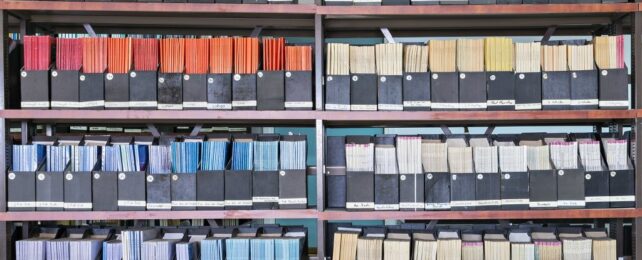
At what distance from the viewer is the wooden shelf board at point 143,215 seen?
7.67ft

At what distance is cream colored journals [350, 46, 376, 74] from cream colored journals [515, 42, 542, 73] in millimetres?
634

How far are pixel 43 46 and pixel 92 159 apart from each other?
52 centimetres

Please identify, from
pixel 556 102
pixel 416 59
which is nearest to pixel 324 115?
pixel 416 59

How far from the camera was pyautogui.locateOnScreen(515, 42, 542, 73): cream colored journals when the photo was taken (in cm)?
242

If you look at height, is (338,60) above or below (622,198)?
above

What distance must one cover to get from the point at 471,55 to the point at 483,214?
2.25ft

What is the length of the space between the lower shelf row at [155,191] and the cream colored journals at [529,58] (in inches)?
41.5

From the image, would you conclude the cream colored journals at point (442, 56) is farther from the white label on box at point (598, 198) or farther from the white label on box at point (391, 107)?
the white label on box at point (598, 198)

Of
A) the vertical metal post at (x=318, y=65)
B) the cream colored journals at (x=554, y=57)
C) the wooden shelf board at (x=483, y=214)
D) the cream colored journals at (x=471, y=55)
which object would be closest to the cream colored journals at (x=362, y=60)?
the vertical metal post at (x=318, y=65)

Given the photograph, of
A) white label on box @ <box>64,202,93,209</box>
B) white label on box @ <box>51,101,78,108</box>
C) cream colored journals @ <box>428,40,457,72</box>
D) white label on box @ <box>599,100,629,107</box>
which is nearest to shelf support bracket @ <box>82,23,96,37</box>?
white label on box @ <box>51,101,78,108</box>

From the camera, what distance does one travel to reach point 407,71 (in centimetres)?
244

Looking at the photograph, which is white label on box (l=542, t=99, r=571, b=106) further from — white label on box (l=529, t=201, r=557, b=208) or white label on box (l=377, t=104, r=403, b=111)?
white label on box (l=377, t=104, r=403, b=111)

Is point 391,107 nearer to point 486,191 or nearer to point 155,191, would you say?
point 486,191

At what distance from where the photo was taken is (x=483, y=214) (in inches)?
93.3
